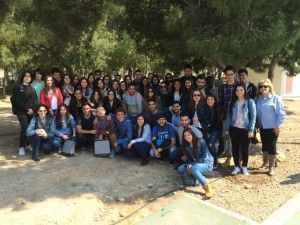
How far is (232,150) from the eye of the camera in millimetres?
7211

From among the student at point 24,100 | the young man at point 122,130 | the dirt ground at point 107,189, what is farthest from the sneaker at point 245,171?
the student at point 24,100

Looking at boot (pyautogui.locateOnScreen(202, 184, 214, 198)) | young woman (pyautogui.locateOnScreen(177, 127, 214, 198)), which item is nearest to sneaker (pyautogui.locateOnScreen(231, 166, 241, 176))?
young woman (pyautogui.locateOnScreen(177, 127, 214, 198))

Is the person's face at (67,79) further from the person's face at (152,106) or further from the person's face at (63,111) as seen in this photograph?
the person's face at (152,106)

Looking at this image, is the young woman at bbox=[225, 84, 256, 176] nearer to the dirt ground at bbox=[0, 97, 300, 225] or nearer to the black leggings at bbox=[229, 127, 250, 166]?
the black leggings at bbox=[229, 127, 250, 166]

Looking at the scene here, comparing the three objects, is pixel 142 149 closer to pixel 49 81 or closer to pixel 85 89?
pixel 85 89

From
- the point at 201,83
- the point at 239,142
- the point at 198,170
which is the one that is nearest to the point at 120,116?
the point at 201,83

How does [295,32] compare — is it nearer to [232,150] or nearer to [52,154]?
[232,150]

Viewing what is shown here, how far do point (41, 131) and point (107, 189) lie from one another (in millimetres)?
1929

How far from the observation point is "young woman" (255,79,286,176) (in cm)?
692

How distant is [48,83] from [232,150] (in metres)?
3.53

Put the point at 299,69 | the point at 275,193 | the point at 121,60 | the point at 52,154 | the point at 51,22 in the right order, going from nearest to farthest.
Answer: the point at 275,193 < the point at 52,154 < the point at 51,22 < the point at 299,69 < the point at 121,60

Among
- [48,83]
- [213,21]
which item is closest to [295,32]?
[213,21]

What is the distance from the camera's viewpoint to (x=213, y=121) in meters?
7.35

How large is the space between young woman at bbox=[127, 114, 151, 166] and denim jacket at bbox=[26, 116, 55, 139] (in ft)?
4.90
